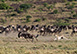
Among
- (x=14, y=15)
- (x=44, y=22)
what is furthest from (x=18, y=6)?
(x=44, y=22)

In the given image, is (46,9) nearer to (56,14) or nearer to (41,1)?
(56,14)

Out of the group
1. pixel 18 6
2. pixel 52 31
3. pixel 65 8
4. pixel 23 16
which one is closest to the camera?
pixel 52 31

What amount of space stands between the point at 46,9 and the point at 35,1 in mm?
11261

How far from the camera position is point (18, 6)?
8062 cm

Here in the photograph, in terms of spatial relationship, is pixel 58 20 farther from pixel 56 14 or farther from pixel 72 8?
pixel 72 8

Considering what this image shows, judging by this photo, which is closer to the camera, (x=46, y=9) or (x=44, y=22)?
(x=44, y=22)

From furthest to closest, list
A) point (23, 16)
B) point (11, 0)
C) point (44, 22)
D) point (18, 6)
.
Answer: point (11, 0)
point (18, 6)
point (23, 16)
point (44, 22)

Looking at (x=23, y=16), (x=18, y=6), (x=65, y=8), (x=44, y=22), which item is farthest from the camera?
(x=18, y=6)

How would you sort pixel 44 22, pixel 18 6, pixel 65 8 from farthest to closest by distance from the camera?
pixel 18 6, pixel 65 8, pixel 44 22

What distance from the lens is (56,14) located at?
232 ft

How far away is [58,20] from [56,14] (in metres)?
5.97

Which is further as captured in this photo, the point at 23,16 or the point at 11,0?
the point at 11,0

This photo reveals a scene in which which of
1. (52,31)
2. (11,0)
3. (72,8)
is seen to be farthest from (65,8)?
(52,31)

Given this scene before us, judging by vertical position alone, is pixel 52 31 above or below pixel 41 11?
above
